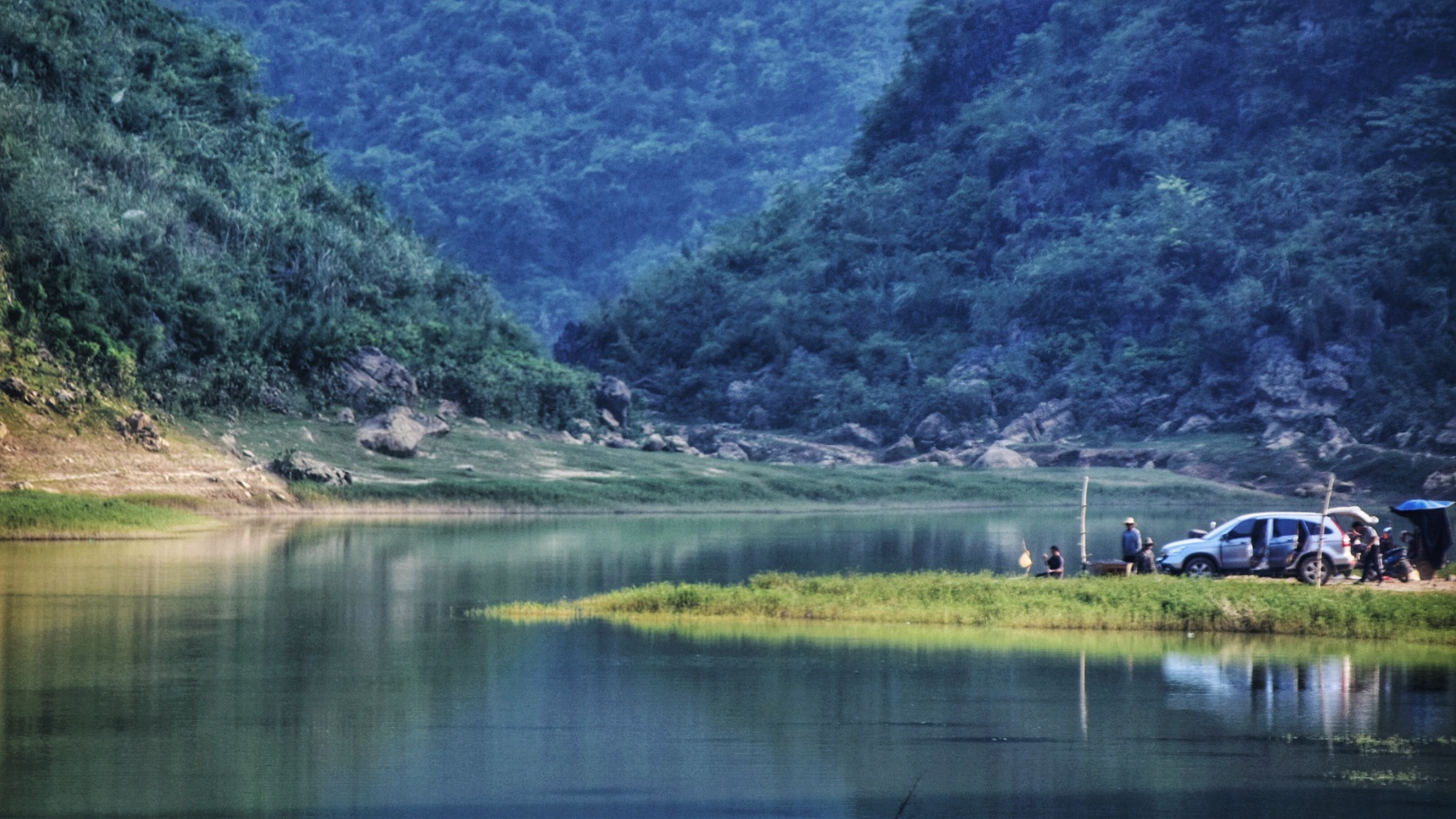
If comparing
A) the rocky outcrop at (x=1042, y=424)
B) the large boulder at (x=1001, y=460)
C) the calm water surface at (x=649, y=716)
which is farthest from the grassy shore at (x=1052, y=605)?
the rocky outcrop at (x=1042, y=424)

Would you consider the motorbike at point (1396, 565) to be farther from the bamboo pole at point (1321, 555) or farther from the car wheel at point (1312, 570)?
the bamboo pole at point (1321, 555)

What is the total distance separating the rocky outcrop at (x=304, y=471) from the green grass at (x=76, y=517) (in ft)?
36.7

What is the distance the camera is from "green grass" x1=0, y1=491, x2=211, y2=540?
5853 centimetres

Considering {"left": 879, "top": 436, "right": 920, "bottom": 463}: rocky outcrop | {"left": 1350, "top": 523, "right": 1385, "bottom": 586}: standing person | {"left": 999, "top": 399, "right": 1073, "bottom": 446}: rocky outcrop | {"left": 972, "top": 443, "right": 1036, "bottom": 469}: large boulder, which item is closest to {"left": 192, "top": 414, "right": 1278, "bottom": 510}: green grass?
{"left": 972, "top": 443, "right": 1036, "bottom": 469}: large boulder

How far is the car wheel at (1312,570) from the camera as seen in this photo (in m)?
42.0

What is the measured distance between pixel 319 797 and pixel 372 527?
155 ft

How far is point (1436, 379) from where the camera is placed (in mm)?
110312

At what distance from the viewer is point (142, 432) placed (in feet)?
245

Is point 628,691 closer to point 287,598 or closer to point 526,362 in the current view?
point 287,598

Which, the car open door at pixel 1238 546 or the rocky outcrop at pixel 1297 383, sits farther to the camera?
the rocky outcrop at pixel 1297 383

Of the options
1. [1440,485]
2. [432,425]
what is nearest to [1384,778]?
[432,425]

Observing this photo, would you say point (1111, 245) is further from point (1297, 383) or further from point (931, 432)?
point (931, 432)

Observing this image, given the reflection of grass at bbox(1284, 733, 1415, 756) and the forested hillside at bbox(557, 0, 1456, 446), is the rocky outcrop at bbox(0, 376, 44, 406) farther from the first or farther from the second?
the forested hillside at bbox(557, 0, 1456, 446)

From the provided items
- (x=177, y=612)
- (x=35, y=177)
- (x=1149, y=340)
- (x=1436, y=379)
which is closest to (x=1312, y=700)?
(x=177, y=612)
